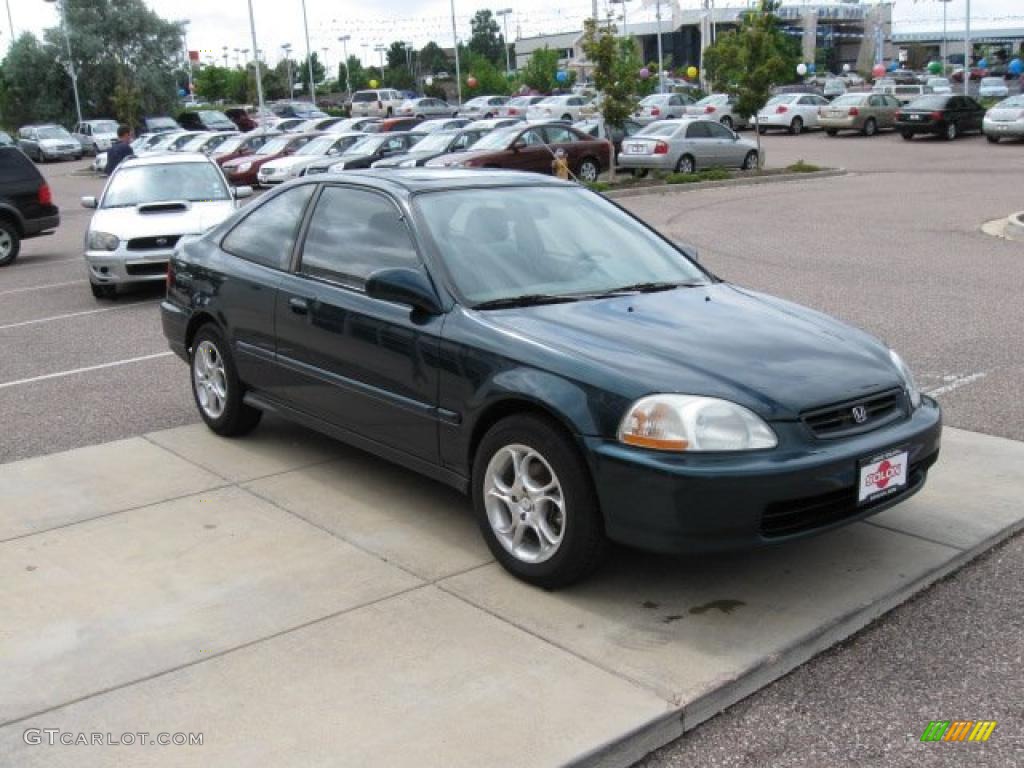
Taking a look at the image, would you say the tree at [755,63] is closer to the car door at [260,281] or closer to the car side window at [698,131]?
the car side window at [698,131]

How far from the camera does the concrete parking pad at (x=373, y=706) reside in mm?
3461

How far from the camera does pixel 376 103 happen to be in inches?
2729

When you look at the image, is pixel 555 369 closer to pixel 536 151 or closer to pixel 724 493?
pixel 724 493

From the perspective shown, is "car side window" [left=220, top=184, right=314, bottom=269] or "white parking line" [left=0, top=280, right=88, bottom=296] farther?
"white parking line" [left=0, top=280, right=88, bottom=296]

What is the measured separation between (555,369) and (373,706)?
1447 mm

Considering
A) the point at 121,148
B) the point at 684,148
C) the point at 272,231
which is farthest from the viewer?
the point at 684,148

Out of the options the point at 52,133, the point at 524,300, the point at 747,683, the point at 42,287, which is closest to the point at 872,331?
the point at 524,300

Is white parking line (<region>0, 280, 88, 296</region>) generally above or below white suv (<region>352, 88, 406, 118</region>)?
below

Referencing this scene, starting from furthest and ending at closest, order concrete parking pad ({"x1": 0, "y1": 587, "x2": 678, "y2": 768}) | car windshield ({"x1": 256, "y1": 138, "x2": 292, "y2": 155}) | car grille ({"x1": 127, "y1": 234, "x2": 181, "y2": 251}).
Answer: car windshield ({"x1": 256, "y1": 138, "x2": 292, "y2": 155}) → car grille ({"x1": 127, "y1": 234, "x2": 181, "y2": 251}) → concrete parking pad ({"x1": 0, "y1": 587, "x2": 678, "y2": 768})

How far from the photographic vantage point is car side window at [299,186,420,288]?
17.9 feet

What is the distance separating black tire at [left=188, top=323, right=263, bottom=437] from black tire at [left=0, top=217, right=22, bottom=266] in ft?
39.0

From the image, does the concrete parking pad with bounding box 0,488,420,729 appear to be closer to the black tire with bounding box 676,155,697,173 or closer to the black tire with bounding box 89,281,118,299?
the black tire with bounding box 89,281,118,299

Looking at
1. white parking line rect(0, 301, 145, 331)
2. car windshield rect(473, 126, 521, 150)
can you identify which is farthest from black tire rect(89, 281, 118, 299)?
car windshield rect(473, 126, 521, 150)

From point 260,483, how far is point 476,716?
269 cm
